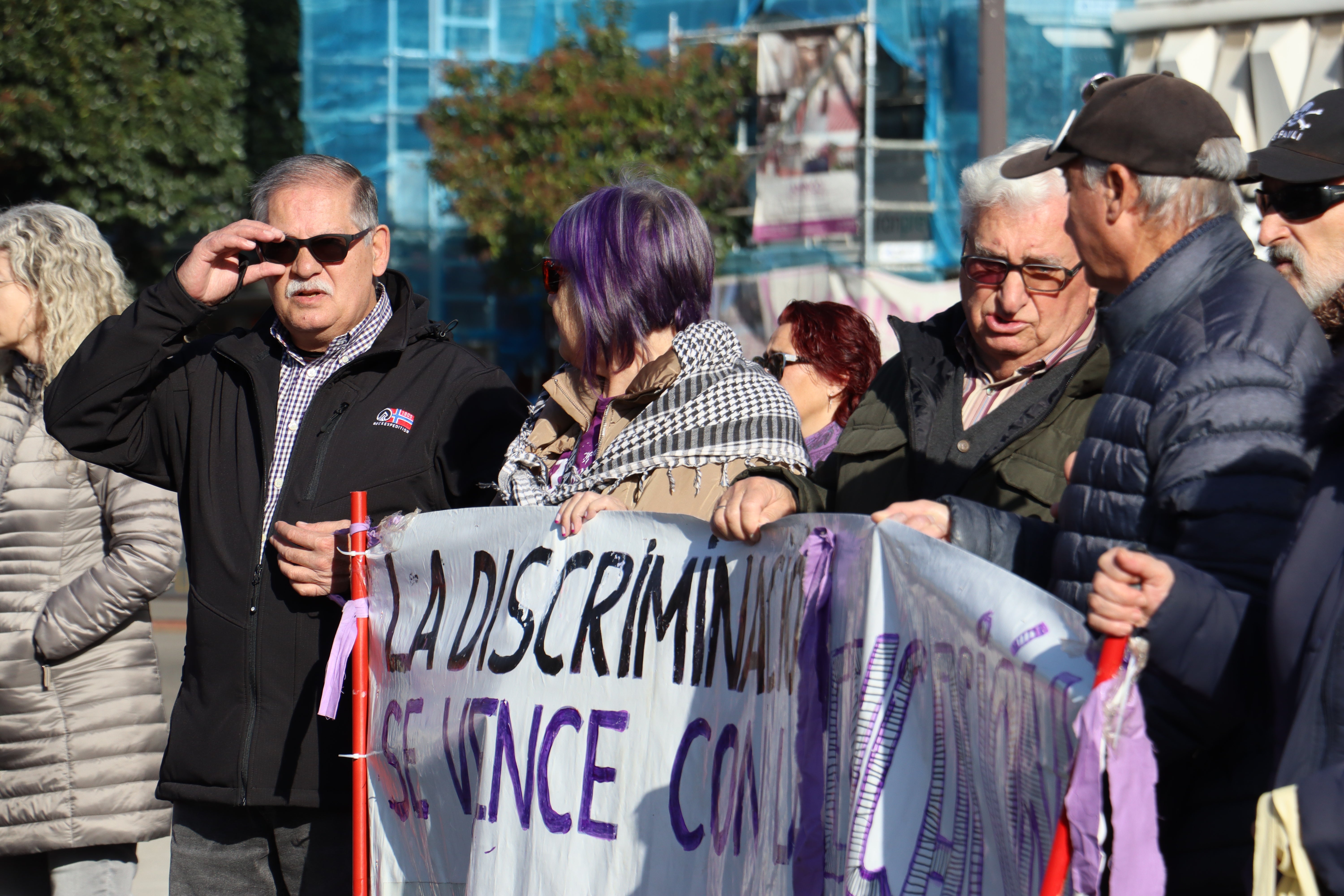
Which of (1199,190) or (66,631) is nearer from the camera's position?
(1199,190)

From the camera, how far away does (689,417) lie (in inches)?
114

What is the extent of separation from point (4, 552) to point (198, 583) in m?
0.90

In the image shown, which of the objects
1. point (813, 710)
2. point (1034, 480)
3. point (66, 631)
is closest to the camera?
point (813, 710)

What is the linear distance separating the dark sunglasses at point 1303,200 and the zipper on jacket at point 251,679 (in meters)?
2.35

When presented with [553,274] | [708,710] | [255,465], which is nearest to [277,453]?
[255,465]

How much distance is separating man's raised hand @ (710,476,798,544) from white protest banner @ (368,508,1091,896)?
0.03m

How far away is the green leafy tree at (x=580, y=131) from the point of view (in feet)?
55.8

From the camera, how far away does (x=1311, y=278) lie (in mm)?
3045

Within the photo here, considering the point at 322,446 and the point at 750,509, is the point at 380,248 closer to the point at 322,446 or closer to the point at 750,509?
the point at 322,446

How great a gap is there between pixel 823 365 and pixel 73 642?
248 cm

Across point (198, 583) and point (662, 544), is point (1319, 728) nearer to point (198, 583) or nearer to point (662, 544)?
point (662, 544)

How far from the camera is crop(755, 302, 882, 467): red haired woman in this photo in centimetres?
481

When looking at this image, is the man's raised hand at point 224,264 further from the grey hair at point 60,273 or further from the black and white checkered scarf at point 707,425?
the black and white checkered scarf at point 707,425

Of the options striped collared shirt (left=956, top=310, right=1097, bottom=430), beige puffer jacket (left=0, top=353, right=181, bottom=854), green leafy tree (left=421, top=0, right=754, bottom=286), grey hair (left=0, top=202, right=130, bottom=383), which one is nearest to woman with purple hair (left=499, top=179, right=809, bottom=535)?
striped collared shirt (left=956, top=310, right=1097, bottom=430)
